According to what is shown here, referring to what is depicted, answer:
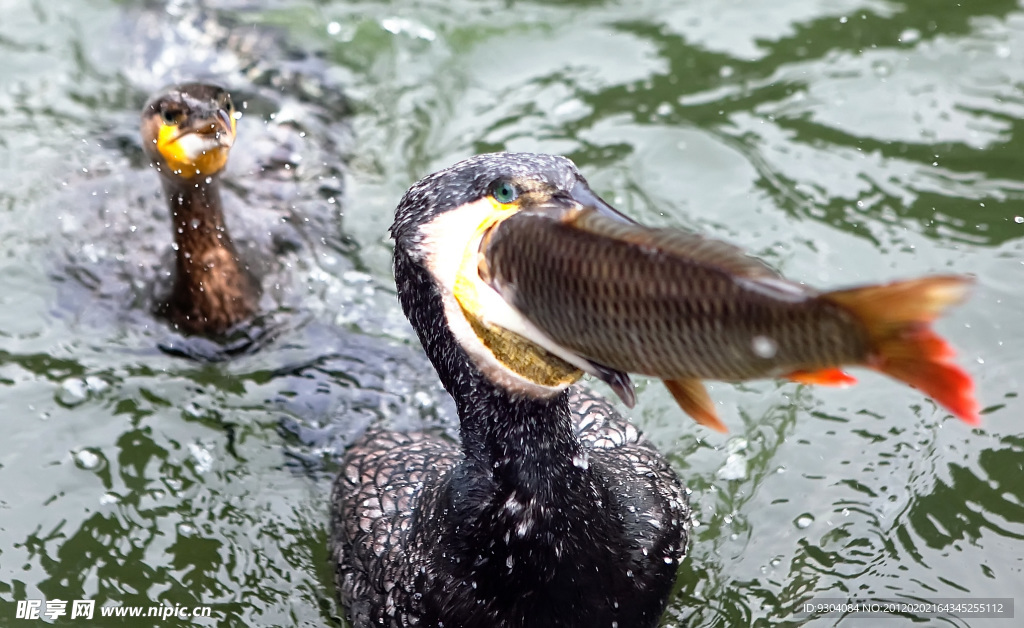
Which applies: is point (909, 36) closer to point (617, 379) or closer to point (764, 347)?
point (617, 379)

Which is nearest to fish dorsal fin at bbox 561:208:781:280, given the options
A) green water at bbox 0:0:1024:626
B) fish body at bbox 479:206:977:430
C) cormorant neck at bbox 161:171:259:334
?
fish body at bbox 479:206:977:430

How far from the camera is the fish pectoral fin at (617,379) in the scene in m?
2.63

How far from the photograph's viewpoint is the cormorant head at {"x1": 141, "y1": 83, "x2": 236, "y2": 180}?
4418 millimetres

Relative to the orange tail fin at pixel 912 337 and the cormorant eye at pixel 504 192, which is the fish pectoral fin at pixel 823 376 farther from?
the cormorant eye at pixel 504 192

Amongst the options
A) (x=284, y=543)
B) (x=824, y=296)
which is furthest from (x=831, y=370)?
(x=284, y=543)

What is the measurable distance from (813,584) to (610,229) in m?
2.12

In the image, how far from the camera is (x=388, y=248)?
17.8ft

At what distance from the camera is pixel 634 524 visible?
3.37 metres

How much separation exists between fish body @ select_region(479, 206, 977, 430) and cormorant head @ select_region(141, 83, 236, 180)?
218 cm

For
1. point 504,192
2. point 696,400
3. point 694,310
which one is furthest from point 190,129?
point 694,310

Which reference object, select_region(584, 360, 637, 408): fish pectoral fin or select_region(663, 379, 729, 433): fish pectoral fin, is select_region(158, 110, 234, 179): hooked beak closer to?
select_region(584, 360, 637, 408): fish pectoral fin

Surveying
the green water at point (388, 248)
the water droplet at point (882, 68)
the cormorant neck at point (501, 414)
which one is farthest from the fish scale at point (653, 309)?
the water droplet at point (882, 68)

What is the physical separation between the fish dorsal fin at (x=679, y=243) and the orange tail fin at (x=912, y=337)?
0.24 metres

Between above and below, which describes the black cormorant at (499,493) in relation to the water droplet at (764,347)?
below
